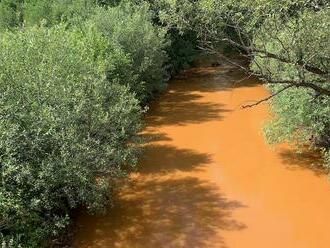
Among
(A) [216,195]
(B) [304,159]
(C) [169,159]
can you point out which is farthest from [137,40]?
(A) [216,195]

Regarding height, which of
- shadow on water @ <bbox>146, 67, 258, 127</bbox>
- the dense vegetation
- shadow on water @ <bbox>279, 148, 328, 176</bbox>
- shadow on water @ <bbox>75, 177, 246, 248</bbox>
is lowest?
shadow on water @ <bbox>75, 177, 246, 248</bbox>

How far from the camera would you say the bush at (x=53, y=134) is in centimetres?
1265

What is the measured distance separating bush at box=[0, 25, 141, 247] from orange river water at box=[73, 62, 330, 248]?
1491mm

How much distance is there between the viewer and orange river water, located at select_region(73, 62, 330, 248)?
587 inches

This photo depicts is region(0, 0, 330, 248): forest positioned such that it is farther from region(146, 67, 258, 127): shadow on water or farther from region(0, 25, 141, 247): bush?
region(146, 67, 258, 127): shadow on water

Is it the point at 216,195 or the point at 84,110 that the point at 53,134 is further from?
the point at 216,195

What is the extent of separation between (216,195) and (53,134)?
6395 millimetres

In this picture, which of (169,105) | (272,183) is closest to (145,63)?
(169,105)

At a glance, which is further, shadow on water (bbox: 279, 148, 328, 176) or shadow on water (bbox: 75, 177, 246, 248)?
shadow on water (bbox: 279, 148, 328, 176)

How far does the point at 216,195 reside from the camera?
1752cm

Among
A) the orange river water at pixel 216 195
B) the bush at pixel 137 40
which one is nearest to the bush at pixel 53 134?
the orange river water at pixel 216 195

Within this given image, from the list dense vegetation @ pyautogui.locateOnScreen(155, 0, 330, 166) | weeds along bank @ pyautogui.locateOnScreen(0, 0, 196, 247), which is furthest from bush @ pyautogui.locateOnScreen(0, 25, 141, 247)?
dense vegetation @ pyautogui.locateOnScreen(155, 0, 330, 166)

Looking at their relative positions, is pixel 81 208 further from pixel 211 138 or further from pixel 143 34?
pixel 143 34

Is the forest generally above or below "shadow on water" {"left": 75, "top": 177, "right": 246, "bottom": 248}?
above
